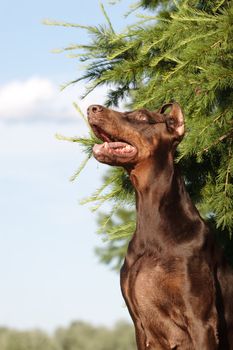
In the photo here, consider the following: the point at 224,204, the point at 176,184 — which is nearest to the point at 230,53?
the point at 224,204

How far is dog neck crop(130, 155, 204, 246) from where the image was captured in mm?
6141

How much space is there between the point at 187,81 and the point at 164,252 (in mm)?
2042

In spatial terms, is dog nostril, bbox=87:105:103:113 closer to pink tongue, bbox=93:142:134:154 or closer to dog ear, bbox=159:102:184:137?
pink tongue, bbox=93:142:134:154

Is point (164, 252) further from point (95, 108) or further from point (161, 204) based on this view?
point (95, 108)

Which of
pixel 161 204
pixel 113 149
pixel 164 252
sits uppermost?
pixel 113 149

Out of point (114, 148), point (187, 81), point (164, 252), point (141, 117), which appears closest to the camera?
point (164, 252)

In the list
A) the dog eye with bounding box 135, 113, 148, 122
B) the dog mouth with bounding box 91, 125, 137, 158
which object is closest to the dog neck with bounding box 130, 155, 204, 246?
the dog mouth with bounding box 91, 125, 137, 158

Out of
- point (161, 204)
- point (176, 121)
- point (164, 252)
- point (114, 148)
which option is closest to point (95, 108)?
point (114, 148)

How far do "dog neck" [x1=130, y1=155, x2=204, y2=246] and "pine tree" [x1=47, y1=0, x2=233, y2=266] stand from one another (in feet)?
3.99

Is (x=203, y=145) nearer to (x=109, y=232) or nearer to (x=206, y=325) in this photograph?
(x=109, y=232)

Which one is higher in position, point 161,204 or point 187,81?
point 187,81

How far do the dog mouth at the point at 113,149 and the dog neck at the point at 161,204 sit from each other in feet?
0.40

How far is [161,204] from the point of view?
6246 mm

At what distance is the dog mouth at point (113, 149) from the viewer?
612 centimetres
